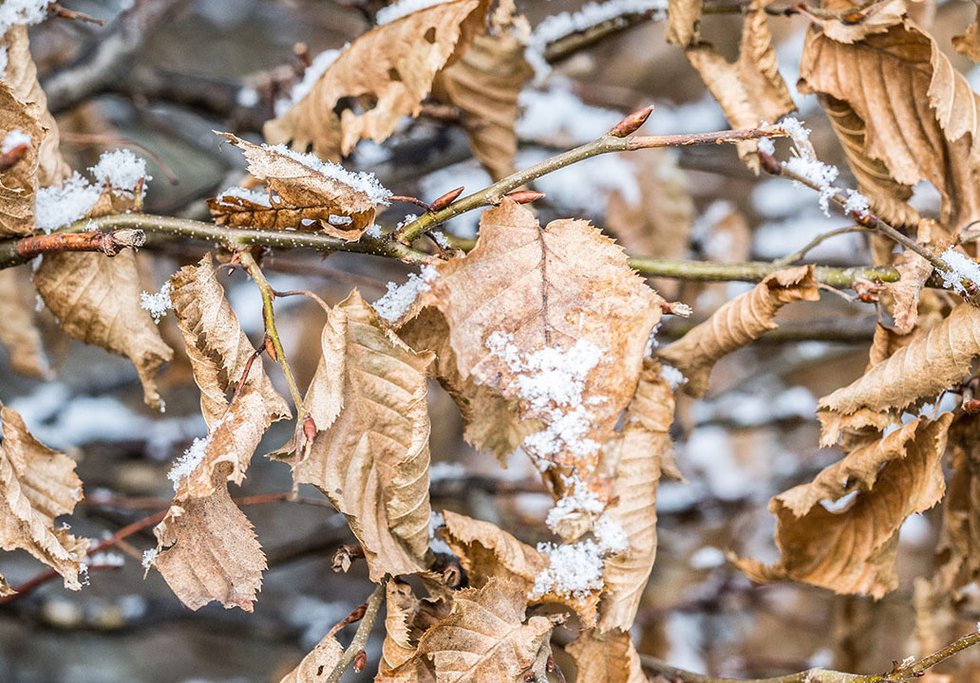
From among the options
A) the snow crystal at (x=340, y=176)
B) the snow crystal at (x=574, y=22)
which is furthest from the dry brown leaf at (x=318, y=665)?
the snow crystal at (x=574, y=22)

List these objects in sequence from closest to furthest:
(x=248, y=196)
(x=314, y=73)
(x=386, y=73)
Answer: (x=248, y=196) < (x=386, y=73) < (x=314, y=73)

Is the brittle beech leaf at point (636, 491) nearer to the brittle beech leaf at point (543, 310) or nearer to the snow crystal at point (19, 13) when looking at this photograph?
the brittle beech leaf at point (543, 310)

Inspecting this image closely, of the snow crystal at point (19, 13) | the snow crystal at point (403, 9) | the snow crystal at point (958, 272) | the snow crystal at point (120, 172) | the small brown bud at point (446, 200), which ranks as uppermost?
the snow crystal at point (403, 9)

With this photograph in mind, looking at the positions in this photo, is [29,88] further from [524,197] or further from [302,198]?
[524,197]

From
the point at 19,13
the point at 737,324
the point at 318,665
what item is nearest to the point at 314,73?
the point at 19,13

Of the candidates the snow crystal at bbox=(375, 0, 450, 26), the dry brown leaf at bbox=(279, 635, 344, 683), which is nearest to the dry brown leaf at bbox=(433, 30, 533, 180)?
the snow crystal at bbox=(375, 0, 450, 26)
